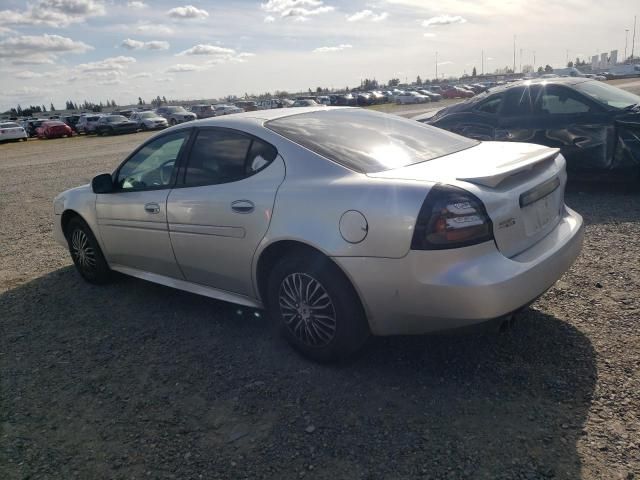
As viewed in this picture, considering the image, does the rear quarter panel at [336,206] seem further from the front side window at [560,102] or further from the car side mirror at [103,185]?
the front side window at [560,102]

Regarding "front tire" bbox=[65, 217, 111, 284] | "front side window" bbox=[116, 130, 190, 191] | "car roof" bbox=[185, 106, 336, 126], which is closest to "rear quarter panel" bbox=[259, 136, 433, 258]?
"car roof" bbox=[185, 106, 336, 126]

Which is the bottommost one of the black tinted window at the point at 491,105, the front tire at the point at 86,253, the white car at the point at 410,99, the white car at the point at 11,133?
the white car at the point at 410,99

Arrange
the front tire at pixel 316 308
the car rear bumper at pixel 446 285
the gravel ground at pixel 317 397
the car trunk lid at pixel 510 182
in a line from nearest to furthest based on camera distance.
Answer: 1. the gravel ground at pixel 317 397
2. the car rear bumper at pixel 446 285
3. the car trunk lid at pixel 510 182
4. the front tire at pixel 316 308

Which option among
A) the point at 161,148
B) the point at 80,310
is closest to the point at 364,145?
the point at 161,148

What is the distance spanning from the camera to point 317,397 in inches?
117

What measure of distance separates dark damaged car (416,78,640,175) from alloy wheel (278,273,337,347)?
5174 mm

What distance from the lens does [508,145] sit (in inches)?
144

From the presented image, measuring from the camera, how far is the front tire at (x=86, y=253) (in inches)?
195

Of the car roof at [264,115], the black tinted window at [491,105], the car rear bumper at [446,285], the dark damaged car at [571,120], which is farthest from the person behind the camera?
the black tinted window at [491,105]

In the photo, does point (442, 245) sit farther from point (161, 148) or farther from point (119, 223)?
A: point (119, 223)

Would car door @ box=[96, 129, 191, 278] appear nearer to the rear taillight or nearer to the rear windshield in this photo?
the rear windshield

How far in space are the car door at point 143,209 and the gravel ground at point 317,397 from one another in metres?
0.50

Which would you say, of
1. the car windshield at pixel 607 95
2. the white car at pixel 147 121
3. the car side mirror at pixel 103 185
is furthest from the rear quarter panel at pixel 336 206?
the white car at pixel 147 121

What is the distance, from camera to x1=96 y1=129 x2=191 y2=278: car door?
4.07 meters
